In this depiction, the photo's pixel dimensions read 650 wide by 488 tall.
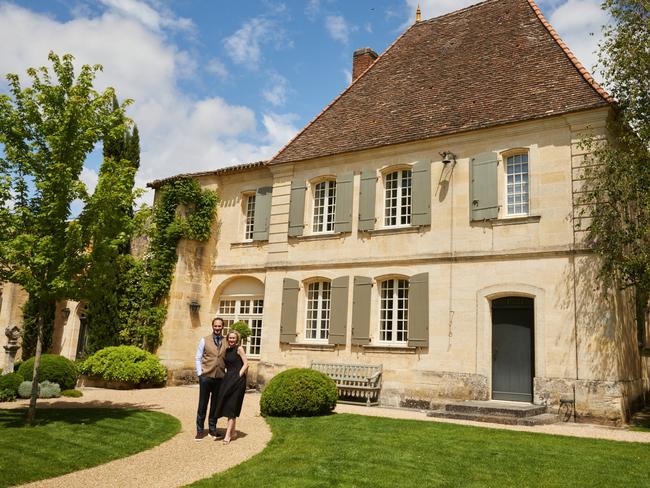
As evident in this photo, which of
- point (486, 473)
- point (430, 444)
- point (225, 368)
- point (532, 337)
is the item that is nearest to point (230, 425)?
point (225, 368)

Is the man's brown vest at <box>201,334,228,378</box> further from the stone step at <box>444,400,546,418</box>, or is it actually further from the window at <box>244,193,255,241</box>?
the window at <box>244,193,255,241</box>

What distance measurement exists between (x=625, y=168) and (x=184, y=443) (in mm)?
9819

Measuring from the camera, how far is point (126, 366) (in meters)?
16.1

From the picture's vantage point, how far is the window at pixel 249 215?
62.6ft

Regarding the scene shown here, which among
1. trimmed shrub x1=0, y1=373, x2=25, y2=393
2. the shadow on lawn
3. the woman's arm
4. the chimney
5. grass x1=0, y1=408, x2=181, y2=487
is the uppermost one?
the chimney

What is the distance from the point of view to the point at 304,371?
11.7 meters

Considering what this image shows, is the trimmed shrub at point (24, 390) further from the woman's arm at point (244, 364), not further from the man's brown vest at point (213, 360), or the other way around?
the woman's arm at point (244, 364)

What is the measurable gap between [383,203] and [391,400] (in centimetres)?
520

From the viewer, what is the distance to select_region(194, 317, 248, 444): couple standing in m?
8.70

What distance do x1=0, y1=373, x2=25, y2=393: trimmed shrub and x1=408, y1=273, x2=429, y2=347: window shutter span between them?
9.08m

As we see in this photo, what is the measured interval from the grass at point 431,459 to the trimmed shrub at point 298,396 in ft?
3.07

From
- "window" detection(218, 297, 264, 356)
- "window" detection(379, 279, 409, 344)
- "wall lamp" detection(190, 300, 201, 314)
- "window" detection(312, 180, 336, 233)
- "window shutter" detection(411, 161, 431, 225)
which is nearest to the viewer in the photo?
"window shutter" detection(411, 161, 431, 225)

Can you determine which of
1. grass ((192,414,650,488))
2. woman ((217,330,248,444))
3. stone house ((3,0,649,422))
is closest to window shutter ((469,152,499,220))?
stone house ((3,0,649,422))

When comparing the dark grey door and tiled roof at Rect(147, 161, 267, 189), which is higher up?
tiled roof at Rect(147, 161, 267, 189)
